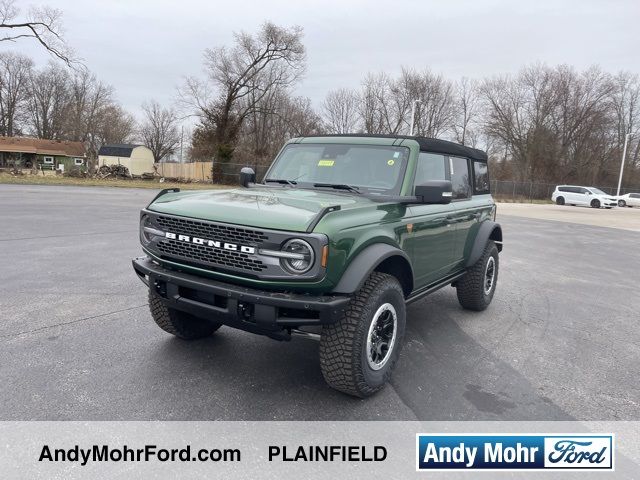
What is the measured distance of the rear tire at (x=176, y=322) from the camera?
396cm

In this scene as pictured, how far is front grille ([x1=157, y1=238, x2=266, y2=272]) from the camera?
9.84ft


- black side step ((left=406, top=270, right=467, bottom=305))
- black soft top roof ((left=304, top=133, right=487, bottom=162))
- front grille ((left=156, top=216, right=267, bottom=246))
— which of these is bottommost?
black side step ((left=406, top=270, right=467, bottom=305))

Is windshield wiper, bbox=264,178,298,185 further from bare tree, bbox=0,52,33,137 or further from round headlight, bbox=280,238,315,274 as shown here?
bare tree, bbox=0,52,33,137

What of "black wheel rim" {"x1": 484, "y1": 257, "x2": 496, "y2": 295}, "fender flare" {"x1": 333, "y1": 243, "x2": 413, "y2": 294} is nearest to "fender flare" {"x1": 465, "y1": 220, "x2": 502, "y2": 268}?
"black wheel rim" {"x1": 484, "y1": 257, "x2": 496, "y2": 295}

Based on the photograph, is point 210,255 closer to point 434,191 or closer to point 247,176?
point 434,191

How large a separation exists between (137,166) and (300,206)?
57.9 m

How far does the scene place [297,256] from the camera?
286 cm

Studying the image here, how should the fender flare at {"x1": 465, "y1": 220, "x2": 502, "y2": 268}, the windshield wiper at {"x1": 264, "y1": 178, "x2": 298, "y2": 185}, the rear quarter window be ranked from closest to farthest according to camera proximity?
1. the windshield wiper at {"x1": 264, "y1": 178, "x2": 298, "y2": 185}
2. the fender flare at {"x1": 465, "y1": 220, "x2": 502, "y2": 268}
3. the rear quarter window

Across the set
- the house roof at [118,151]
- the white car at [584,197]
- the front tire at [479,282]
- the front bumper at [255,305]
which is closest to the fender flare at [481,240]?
the front tire at [479,282]

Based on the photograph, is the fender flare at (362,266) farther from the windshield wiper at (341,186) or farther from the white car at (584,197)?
the white car at (584,197)

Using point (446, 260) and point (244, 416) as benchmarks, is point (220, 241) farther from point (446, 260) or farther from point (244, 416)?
point (446, 260)

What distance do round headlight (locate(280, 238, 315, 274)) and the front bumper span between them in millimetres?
191

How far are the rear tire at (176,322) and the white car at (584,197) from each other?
135ft

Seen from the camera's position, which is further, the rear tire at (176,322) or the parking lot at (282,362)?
the rear tire at (176,322)
